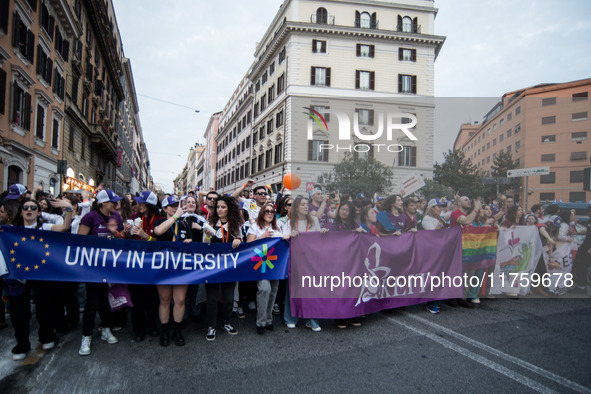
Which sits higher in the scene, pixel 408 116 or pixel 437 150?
pixel 408 116

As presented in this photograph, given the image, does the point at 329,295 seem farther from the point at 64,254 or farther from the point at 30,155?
the point at 30,155

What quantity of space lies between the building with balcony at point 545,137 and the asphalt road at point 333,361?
18.1ft

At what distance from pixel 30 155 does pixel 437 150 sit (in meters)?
16.9

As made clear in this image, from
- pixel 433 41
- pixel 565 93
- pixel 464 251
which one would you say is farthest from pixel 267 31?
pixel 464 251

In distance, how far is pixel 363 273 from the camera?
4871 mm

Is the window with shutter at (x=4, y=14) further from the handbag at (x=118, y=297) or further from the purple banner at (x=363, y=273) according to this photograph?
the purple banner at (x=363, y=273)

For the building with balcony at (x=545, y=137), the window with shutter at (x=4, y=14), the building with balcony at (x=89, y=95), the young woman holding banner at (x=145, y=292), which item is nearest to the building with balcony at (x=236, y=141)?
the building with balcony at (x=89, y=95)

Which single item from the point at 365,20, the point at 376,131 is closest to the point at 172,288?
the point at 376,131

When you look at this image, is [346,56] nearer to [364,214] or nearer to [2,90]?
[2,90]

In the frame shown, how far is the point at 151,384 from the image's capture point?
3066 mm

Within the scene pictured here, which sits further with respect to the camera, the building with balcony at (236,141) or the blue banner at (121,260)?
the building with balcony at (236,141)

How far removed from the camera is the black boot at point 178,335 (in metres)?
3.99

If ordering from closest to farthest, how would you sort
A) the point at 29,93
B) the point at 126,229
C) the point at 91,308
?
the point at 91,308 → the point at 126,229 → the point at 29,93

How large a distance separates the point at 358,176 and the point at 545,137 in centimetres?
1049
